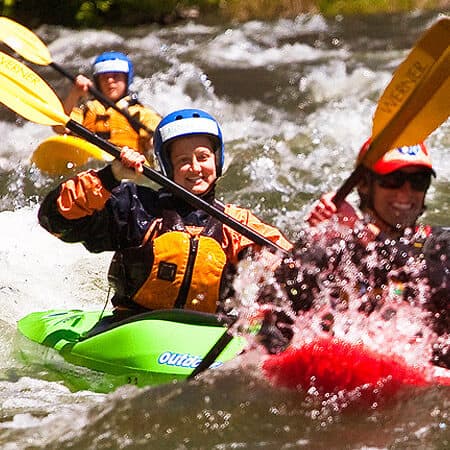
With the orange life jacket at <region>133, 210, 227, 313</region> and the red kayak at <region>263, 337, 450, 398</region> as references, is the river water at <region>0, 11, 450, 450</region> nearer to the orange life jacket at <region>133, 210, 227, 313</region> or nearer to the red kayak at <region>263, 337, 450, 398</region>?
the red kayak at <region>263, 337, 450, 398</region>

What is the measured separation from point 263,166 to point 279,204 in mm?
613

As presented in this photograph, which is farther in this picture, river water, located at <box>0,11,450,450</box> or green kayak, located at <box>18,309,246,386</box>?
green kayak, located at <box>18,309,246,386</box>

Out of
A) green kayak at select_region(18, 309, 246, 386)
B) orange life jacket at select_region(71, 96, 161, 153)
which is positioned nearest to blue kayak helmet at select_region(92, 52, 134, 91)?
orange life jacket at select_region(71, 96, 161, 153)

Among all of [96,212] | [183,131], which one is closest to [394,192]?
[183,131]

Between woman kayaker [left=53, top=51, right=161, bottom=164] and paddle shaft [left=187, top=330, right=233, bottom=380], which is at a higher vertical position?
woman kayaker [left=53, top=51, right=161, bottom=164]

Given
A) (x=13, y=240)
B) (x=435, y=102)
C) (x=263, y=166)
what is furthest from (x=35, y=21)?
(x=435, y=102)

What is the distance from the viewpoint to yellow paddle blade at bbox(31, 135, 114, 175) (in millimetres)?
6910

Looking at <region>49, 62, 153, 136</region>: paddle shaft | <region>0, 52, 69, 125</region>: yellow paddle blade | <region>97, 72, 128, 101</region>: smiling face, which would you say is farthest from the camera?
<region>97, 72, 128, 101</region>: smiling face

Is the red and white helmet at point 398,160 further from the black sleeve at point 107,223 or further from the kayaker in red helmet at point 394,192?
the black sleeve at point 107,223

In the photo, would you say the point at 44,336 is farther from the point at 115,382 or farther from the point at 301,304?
the point at 301,304

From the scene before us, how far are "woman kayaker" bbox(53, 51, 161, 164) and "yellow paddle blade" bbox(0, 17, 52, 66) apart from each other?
3.54 feet

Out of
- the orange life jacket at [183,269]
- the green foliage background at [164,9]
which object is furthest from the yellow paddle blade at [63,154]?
the green foliage background at [164,9]

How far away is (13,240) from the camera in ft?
20.2

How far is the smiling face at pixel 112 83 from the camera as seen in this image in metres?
7.16
